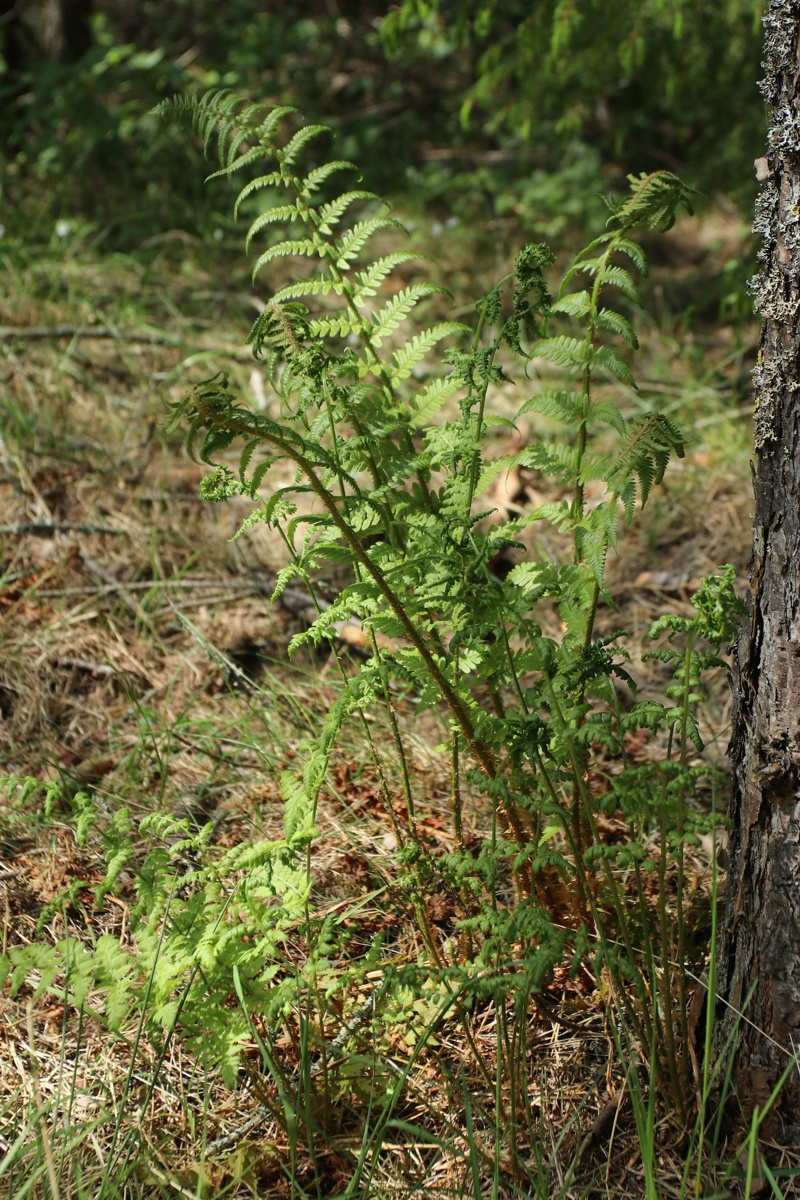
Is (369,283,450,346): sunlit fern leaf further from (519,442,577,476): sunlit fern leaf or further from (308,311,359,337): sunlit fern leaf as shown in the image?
(519,442,577,476): sunlit fern leaf

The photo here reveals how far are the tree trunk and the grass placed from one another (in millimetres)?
124

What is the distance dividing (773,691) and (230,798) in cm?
162

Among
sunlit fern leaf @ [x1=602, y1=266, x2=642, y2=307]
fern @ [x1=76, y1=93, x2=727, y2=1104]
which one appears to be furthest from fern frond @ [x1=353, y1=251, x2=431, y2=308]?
sunlit fern leaf @ [x1=602, y1=266, x2=642, y2=307]

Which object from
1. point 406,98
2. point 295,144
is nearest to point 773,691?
point 295,144

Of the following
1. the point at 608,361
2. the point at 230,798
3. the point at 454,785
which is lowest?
the point at 230,798

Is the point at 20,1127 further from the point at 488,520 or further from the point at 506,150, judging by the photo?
the point at 506,150

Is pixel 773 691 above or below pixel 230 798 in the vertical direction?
above

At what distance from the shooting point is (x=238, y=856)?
195 centimetres

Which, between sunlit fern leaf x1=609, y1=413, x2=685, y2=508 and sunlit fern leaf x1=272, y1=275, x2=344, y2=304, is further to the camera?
sunlit fern leaf x1=272, y1=275, x2=344, y2=304

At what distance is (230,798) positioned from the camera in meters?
2.79

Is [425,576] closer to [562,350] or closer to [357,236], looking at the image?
[562,350]

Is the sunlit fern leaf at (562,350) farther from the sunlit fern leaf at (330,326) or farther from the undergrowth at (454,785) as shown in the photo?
the sunlit fern leaf at (330,326)

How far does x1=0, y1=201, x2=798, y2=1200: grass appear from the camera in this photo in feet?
5.86

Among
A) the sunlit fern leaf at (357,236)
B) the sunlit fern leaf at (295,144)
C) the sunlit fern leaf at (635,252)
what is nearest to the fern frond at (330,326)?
the sunlit fern leaf at (357,236)
